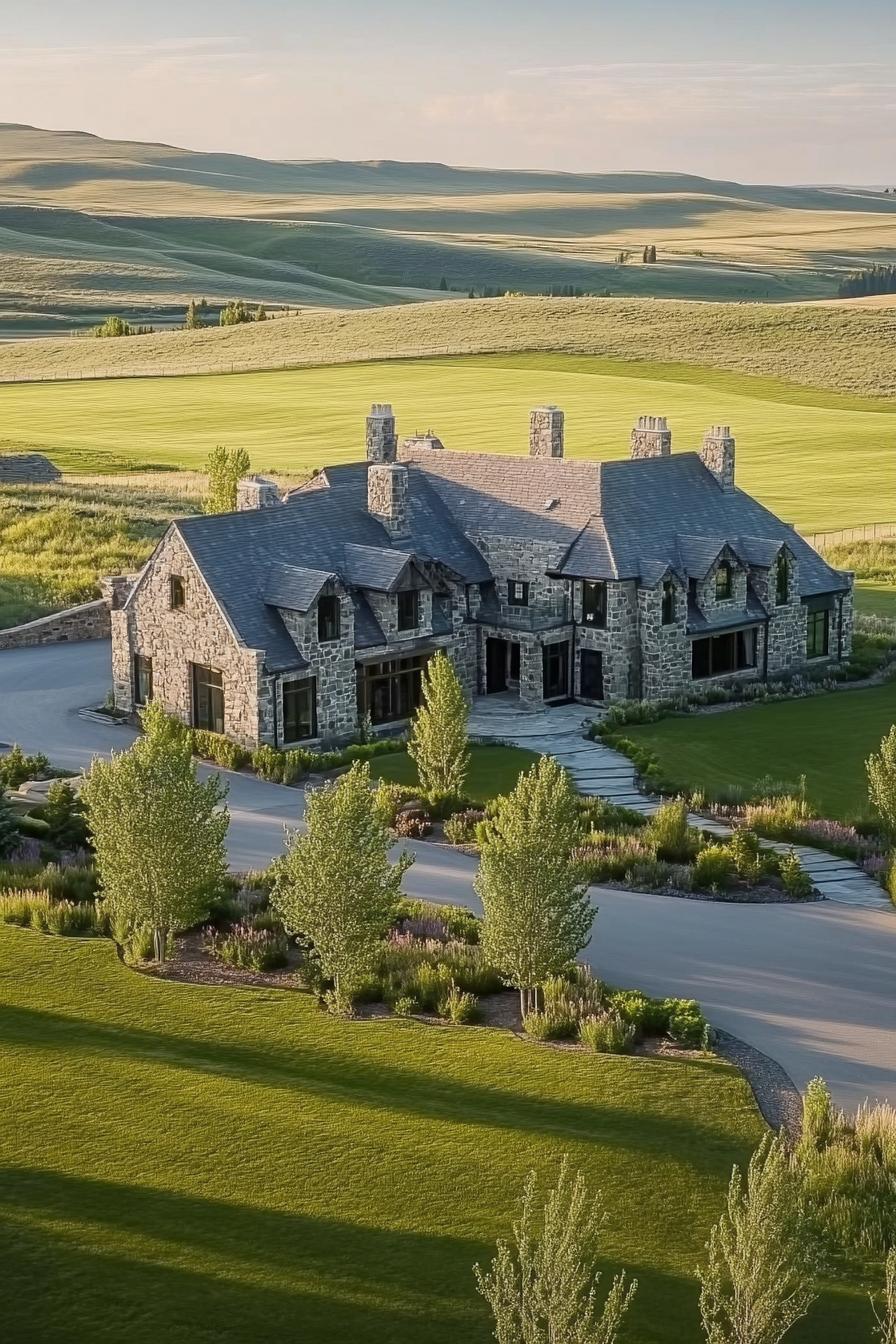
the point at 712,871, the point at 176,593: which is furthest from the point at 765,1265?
the point at 176,593

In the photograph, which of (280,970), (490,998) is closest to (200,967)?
(280,970)

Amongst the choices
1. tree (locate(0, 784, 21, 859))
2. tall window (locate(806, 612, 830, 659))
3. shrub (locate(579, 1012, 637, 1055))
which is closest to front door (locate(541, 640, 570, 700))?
tall window (locate(806, 612, 830, 659))

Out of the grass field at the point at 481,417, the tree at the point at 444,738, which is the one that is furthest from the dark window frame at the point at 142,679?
the grass field at the point at 481,417

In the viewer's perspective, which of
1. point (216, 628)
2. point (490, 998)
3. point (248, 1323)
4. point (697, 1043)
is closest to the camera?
point (248, 1323)

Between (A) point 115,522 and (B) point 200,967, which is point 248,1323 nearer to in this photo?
(B) point 200,967

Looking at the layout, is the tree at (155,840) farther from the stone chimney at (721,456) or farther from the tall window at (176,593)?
the stone chimney at (721,456)

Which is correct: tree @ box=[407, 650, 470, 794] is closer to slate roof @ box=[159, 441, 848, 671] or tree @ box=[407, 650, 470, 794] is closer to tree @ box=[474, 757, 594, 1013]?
slate roof @ box=[159, 441, 848, 671]
